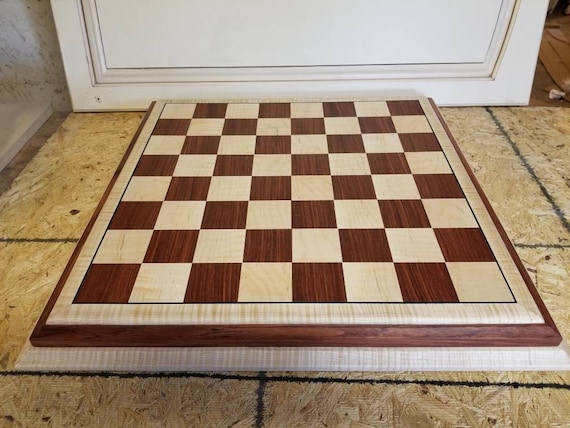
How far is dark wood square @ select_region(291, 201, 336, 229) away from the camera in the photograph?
4.19 feet

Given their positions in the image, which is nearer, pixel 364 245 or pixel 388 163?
pixel 364 245

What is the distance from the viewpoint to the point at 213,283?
1.10m

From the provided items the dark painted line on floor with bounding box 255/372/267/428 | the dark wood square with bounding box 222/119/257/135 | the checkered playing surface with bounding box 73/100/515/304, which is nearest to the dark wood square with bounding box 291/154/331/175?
the checkered playing surface with bounding box 73/100/515/304

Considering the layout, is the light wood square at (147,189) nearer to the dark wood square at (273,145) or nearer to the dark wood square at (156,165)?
the dark wood square at (156,165)

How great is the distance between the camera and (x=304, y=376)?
0.99 metres

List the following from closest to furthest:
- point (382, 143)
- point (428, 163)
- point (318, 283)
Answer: point (318, 283), point (428, 163), point (382, 143)

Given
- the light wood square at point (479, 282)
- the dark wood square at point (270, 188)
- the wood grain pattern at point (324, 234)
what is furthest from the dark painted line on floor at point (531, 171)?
the dark wood square at point (270, 188)

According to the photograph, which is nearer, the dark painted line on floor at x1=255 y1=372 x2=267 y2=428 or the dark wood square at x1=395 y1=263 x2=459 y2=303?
the dark painted line on floor at x1=255 y1=372 x2=267 y2=428

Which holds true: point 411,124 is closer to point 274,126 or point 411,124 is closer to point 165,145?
point 274,126

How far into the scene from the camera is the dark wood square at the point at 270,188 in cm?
139

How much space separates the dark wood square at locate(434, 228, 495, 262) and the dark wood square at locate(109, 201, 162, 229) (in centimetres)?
71

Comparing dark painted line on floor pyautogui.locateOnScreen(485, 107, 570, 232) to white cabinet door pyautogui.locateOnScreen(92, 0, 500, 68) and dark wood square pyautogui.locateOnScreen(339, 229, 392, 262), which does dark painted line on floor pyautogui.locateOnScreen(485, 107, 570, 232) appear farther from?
dark wood square pyautogui.locateOnScreen(339, 229, 392, 262)

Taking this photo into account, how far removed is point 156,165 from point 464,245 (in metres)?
0.89

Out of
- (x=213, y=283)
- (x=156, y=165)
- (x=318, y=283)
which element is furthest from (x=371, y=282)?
(x=156, y=165)
